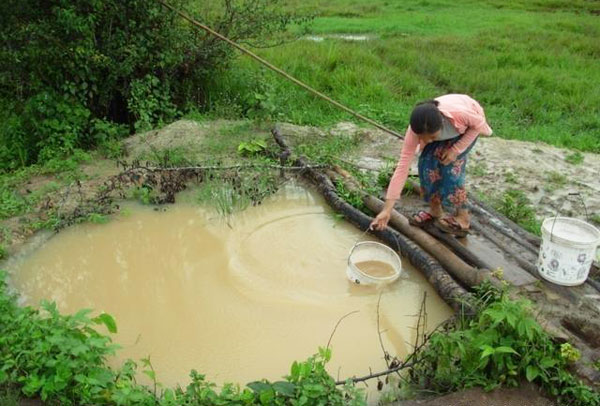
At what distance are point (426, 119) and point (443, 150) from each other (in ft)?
1.57

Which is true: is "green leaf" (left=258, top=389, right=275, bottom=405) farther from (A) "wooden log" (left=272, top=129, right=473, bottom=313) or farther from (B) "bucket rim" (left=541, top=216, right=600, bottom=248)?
(B) "bucket rim" (left=541, top=216, right=600, bottom=248)

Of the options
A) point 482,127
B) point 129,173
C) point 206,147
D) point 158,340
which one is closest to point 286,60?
point 206,147

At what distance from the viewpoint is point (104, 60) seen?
615 centimetres

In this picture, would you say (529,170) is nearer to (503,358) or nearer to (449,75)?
(503,358)

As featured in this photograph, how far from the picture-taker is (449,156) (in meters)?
3.80

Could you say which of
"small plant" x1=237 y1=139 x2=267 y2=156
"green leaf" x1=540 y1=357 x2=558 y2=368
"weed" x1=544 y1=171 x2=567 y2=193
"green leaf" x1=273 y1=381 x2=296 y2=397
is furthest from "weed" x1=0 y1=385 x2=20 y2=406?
"weed" x1=544 y1=171 x2=567 y2=193

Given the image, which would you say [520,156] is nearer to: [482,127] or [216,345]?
[482,127]

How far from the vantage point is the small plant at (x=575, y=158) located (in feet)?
18.7

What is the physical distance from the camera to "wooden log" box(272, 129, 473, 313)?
3.65m

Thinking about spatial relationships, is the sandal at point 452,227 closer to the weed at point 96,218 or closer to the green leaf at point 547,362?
the green leaf at point 547,362

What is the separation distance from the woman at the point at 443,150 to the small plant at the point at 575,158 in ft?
7.44

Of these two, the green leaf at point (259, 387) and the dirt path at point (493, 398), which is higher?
the green leaf at point (259, 387)

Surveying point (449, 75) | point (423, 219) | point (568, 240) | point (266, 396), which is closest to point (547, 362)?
point (568, 240)

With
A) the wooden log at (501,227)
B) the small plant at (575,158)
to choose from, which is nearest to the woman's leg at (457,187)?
the wooden log at (501,227)
